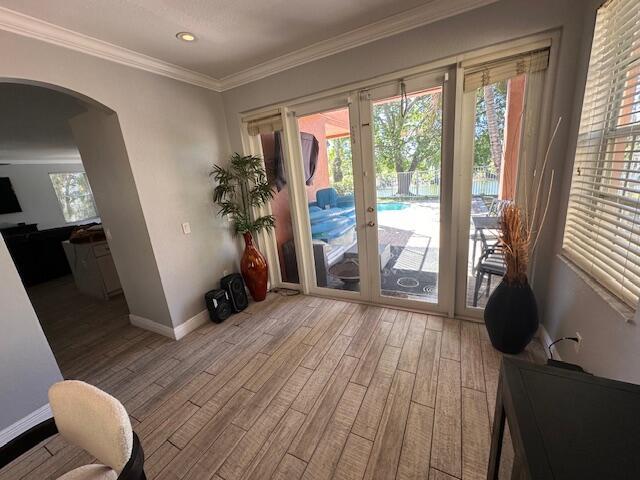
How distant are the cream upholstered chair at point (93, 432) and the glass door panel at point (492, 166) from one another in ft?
7.72

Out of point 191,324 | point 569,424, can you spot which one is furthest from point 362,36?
point 191,324

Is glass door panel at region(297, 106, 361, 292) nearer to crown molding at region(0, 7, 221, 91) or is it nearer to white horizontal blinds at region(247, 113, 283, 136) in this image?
white horizontal blinds at region(247, 113, 283, 136)

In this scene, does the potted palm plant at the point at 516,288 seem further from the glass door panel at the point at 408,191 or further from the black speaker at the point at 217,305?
the black speaker at the point at 217,305

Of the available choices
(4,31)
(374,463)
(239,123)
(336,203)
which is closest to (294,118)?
(239,123)

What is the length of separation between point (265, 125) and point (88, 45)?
148 cm

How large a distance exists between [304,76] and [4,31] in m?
2.02

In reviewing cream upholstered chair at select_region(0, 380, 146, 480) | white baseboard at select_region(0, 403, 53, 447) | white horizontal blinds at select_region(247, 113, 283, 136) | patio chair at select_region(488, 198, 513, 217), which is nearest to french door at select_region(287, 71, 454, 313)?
white horizontal blinds at select_region(247, 113, 283, 136)

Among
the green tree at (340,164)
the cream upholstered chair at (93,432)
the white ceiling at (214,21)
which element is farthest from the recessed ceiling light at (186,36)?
the cream upholstered chair at (93,432)

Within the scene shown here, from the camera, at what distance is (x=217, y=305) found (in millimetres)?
2775

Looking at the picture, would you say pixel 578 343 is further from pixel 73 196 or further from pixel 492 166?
pixel 73 196

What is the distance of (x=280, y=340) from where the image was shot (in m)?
2.42

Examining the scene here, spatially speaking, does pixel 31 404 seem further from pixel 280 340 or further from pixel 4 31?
pixel 4 31

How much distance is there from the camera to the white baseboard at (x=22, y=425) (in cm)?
166

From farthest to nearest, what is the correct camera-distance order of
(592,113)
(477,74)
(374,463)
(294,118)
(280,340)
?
(294,118), (280,340), (477,74), (592,113), (374,463)
